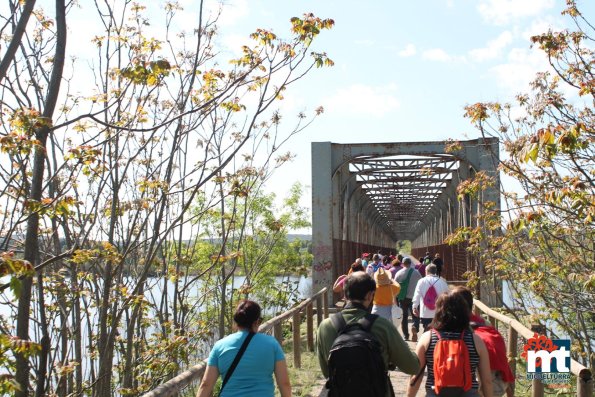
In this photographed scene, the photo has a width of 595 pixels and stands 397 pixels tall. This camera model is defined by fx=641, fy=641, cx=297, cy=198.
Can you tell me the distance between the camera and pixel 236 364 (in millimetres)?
3721

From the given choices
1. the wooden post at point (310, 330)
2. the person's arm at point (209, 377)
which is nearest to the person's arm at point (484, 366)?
the person's arm at point (209, 377)

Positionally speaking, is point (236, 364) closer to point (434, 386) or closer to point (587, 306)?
point (434, 386)

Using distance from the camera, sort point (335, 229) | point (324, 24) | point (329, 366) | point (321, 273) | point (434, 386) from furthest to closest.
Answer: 1. point (335, 229)
2. point (321, 273)
3. point (324, 24)
4. point (434, 386)
5. point (329, 366)

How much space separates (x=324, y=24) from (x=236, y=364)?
3.54m

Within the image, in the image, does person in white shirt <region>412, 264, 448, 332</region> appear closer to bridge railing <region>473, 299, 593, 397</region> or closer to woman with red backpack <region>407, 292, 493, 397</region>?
bridge railing <region>473, 299, 593, 397</region>

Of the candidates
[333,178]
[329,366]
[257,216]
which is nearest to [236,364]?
[329,366]

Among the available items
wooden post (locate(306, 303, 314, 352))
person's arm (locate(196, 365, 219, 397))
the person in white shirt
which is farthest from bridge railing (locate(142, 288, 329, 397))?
the person in white shirt

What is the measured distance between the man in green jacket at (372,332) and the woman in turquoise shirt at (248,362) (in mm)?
292

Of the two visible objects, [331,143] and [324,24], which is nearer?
[324,24]

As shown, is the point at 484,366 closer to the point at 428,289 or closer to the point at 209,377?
the point at 209,377

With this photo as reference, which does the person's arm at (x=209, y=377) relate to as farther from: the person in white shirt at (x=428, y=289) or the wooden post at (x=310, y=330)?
the wooden post at (x=310, y=330)

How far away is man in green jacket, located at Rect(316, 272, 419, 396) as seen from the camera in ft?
11.8

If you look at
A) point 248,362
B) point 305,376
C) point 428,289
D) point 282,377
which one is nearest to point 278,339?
point 305,376

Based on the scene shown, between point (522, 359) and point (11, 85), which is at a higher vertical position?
point (11, 85)
